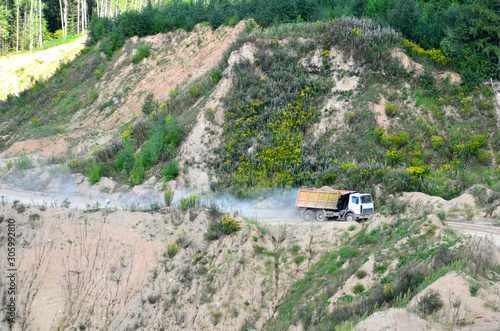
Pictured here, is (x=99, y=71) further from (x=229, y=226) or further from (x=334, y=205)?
(x=334, y=205)

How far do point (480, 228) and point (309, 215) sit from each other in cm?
635

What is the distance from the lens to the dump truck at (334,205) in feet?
57.4

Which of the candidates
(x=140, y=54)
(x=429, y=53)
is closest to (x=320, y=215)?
(x=429, y=53)

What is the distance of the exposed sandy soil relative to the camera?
4569 centimetres

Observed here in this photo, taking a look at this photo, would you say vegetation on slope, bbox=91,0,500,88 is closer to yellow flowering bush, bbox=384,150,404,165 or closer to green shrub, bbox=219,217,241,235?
yellow flowering bush, bbox=384,150,404,165

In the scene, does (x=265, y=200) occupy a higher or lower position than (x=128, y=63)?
lower

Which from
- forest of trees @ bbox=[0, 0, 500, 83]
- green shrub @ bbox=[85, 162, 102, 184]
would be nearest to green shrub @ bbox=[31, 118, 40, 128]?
forest of trees @ bbox=[0, 0, 500, 83]

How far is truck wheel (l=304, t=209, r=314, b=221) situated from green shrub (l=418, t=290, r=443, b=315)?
31.3ft

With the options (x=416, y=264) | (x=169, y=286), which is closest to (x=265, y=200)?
(x=169, y=286)

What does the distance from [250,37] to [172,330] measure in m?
21.1

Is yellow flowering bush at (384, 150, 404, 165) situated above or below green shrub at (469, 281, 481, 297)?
below

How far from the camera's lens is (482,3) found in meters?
25.8

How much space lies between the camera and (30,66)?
4788cm

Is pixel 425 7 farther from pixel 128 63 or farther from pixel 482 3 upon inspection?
pixel 128 63
